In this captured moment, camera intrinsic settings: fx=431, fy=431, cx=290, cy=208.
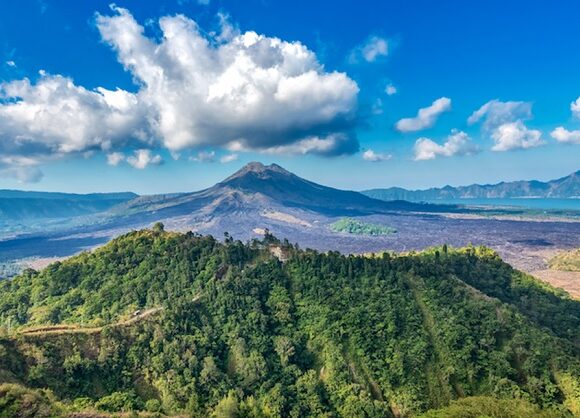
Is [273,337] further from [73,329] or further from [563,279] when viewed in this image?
[563,279]

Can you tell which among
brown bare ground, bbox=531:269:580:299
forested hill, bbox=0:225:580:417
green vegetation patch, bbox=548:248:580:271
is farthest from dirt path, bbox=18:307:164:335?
green vegetation patch, bbox=548:248:580:271

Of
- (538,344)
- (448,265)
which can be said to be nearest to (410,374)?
(538,344)

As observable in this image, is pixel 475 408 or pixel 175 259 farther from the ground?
pixel 175 259

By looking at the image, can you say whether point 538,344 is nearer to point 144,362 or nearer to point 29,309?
point 144,362

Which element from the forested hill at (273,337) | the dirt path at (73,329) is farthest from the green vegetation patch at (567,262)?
the dirt path at (73,329)

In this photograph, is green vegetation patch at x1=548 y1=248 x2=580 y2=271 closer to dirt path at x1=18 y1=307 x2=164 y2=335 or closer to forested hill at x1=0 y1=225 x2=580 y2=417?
forested hill at x1=0 y1=225 x2=580 y2=417

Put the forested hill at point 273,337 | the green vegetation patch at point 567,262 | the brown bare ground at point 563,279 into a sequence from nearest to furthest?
the forested hill at point 273,337, the brown bare ground at point 563,279, the green vegetation patch at point 567,262

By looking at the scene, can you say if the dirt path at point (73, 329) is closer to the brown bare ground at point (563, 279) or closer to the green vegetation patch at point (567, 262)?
the brown bare ground at point (563, 279)
